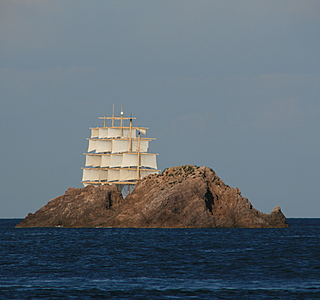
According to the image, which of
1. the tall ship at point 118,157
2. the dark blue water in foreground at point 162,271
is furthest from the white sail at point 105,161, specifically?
the dark blue water in foreground at point 162,271

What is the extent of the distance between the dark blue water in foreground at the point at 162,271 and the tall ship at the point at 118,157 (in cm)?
8875

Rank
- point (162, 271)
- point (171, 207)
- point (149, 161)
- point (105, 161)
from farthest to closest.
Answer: point (105, 161), point (149, 161), point (171, 207), point (162, 271)

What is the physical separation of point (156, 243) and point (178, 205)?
4028 cm

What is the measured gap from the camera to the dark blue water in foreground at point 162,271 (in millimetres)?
44094

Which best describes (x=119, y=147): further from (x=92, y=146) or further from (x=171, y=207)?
(x=171, y=207)

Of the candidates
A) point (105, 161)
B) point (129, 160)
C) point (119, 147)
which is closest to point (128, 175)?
point (129, 160)

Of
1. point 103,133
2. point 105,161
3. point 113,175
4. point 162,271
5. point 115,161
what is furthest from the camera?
point 103,133

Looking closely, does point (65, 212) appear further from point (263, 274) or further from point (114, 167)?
point (263, 274)

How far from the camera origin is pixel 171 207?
12706 centimetres

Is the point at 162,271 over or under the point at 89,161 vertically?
under

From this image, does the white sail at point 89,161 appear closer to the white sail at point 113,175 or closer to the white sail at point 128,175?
the white sail at point 113,175

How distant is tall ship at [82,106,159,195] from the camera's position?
175 m

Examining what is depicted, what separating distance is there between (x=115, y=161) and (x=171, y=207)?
55.0m

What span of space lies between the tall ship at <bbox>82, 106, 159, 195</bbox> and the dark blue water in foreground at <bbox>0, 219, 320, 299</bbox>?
88.7 m
